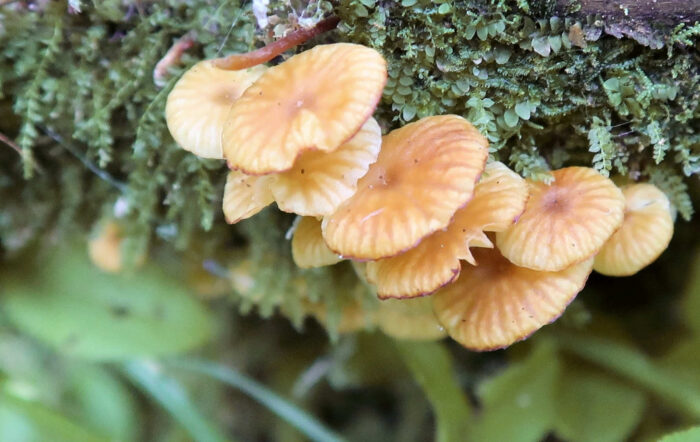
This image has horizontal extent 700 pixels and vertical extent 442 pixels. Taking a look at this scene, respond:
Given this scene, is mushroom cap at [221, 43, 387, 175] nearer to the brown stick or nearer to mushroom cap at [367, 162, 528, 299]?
mushroom cap at [367, 162, 528, 299]

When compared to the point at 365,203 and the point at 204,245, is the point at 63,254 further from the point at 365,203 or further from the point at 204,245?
the point at 365,203

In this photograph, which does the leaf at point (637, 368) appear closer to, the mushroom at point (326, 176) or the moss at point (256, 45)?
the moss at point (256, 45)

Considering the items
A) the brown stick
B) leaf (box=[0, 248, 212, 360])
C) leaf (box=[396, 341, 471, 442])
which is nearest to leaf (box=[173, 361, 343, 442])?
leaf (box=[0, 248, 212, 360])

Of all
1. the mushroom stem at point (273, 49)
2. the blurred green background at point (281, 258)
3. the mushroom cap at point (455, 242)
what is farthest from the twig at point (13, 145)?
the mushroom cap at point (455, 242)

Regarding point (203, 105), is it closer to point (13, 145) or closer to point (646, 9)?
point (13, 145)

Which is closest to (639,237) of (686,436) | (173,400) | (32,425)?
(686,436)

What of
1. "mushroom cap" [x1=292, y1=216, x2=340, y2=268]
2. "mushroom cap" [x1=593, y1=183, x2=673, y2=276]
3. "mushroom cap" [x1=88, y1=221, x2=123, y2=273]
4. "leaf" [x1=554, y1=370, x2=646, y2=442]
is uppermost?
"mushroom cap" [x1=292, y1=216, x2=340, y2=268]

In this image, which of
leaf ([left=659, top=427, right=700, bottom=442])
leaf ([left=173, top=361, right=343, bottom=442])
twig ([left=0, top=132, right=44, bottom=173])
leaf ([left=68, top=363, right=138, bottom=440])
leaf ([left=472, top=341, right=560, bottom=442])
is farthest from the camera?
leaf ([left=68, top=363, right=138, bottom=440])
